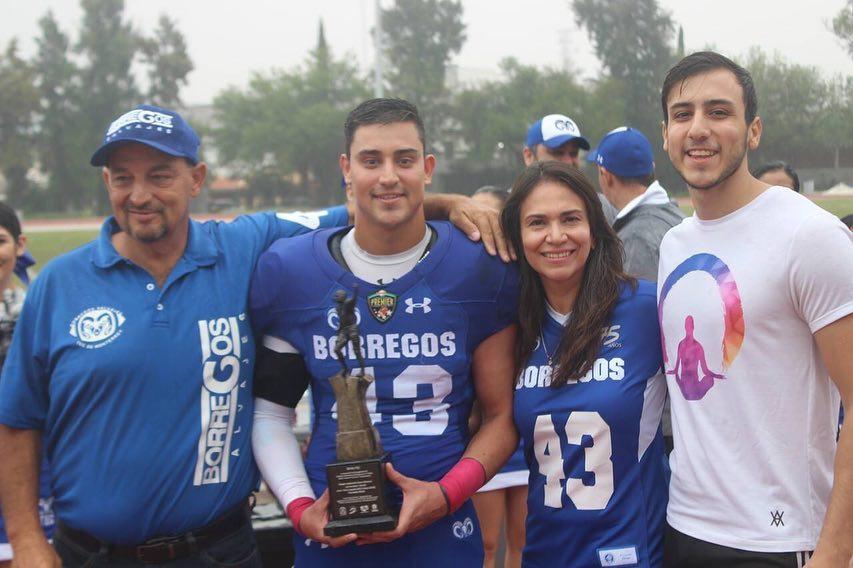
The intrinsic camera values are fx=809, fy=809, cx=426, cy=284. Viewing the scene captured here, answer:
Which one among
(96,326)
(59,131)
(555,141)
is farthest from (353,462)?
(59,131)

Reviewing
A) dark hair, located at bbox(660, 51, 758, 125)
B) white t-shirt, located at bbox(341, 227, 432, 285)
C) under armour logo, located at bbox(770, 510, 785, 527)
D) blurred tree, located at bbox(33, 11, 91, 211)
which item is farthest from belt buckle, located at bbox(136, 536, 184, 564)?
blurred tree, located at bbox(33, 11, 91, 211)

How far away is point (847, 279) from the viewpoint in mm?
2154

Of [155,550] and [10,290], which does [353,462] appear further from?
[10,290]

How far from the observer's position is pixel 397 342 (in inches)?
104

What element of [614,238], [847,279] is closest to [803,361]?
[847,279]

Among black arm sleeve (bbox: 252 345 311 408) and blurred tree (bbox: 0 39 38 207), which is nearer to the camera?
black arm sleeve (bbox: 252 345 311 408)

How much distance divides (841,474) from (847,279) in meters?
0.52

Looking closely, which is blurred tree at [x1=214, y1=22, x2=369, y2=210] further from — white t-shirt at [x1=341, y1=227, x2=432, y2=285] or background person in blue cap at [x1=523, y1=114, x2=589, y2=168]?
white t-shirt at [x1=341, y1=227, x2=432, y2=285]

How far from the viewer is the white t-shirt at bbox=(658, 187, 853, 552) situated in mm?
2221

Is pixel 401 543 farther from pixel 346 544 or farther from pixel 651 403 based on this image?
pixel 651 403

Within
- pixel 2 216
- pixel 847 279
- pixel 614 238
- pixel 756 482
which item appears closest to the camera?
pixel 847 279

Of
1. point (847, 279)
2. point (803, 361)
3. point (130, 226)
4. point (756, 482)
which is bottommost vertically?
point (756, 482)

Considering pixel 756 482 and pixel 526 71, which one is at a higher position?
pixel 526 71

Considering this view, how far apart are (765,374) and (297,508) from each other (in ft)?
4.83
